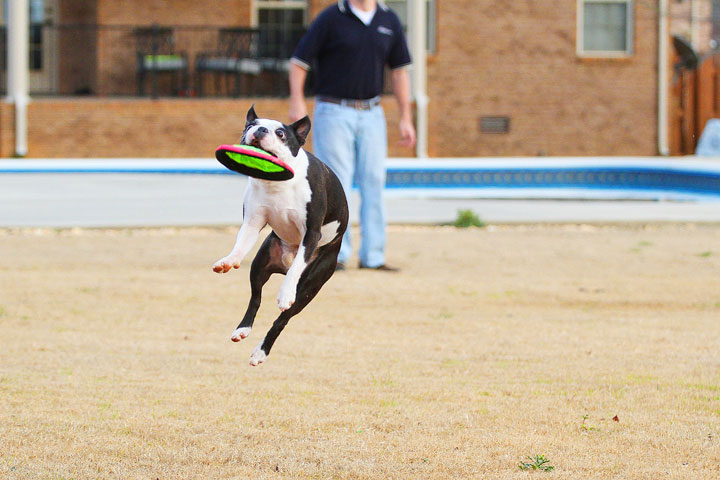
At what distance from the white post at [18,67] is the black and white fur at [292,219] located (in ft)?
56.9

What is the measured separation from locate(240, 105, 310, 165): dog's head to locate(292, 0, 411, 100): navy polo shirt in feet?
5.76

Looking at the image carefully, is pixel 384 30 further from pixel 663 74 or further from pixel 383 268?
pixel 663 74

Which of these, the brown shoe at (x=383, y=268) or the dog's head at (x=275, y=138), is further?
the brown shoe at (x=383, y=268)

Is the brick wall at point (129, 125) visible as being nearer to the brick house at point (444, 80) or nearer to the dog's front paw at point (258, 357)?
the brick house at point (444, 80)

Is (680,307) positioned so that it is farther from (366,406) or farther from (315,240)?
(315,240)

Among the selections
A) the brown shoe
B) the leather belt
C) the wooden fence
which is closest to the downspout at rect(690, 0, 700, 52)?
the wooden fence

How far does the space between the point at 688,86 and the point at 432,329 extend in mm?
17911

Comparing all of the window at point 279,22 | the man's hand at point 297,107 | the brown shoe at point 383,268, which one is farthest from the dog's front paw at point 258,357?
the window at point 279,22

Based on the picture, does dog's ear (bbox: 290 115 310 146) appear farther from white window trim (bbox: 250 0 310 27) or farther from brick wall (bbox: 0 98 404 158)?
white window trim (bbox: 250 0 310 27)

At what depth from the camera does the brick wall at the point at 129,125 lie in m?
19.5

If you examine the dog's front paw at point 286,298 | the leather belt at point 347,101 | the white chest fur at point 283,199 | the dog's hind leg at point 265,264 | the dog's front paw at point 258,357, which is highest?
the leather belt at point 347,101

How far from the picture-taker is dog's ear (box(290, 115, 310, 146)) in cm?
230

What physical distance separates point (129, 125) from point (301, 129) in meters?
17.9

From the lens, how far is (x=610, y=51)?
75.9 feet
